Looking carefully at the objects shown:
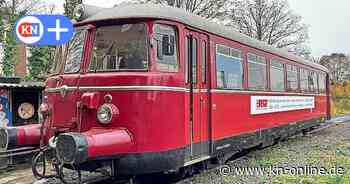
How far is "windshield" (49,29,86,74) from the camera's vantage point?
333 inches

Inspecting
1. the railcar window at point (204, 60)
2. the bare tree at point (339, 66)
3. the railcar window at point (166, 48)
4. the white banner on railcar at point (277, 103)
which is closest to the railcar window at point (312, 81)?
the white banner on railcar at point (277, 103)

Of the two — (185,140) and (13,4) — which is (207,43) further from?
(13,4)

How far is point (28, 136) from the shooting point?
333 inches

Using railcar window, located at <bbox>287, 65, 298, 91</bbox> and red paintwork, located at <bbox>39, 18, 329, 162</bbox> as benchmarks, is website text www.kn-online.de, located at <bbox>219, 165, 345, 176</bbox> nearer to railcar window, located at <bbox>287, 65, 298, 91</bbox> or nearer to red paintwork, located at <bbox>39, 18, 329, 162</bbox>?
red paintwork, located at <bbox>39, 18, 329, 162</bbox>

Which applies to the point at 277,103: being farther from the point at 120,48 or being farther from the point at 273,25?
the point at 273,25

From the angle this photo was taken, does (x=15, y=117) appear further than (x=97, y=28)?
Yes

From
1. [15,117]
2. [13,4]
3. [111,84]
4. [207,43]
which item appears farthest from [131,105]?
[13,4]

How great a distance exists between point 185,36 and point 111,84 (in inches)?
66.8

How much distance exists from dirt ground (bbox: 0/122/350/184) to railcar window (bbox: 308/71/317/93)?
12.4 feet

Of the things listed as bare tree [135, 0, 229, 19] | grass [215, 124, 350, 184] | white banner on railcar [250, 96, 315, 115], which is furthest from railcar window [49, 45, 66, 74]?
bare tree [135, 0, 229, 19]

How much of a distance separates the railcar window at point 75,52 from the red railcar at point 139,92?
0.06 feet

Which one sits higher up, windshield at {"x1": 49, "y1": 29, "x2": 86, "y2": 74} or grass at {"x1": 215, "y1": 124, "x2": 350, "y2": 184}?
windshield at {"x1": 49, "y1": 29, "x2": 86, "y2": 74}

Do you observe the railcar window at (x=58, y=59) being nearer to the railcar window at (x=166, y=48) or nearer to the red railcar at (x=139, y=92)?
the red railcar at (x=139, y=92)

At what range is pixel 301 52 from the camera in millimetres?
51906
